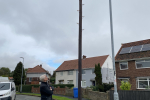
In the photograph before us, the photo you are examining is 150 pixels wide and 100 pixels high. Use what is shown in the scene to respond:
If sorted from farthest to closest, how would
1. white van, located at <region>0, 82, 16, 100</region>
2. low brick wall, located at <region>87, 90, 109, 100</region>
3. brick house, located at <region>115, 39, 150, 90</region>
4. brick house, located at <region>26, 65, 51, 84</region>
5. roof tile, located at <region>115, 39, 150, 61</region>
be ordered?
brick house, located at <region>26, 65, 51, 84</region>, roof tile, located at <region>115, 39, 150, 61</region>, brick house, located at <region>115, 39, 150, 90</region>, low brick wall, located at <region>87, 90, 109, 100</region>, white van, located at <region>0, 82, 16, 100</region>

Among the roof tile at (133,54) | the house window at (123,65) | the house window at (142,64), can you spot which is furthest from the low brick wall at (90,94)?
the house window at (142,64)

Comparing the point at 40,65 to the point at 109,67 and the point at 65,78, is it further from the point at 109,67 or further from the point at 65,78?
the point at 109,67

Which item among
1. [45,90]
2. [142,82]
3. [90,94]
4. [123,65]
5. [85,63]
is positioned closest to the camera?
[45,90]

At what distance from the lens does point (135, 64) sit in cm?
2292

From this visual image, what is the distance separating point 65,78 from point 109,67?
11.7 meters

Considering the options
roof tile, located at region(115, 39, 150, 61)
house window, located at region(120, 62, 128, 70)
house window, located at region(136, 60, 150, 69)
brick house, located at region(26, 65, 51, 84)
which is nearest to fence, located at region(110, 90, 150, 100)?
house window, located at region(136, 60, 150, 69)

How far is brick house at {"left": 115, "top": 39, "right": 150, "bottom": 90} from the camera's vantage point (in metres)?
21.8

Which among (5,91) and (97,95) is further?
(97,95)

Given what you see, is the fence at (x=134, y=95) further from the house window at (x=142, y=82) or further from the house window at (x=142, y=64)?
the house window at (x=142, y=64)

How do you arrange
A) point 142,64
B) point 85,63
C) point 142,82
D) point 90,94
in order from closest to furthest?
point 90,94, point 142,82, point 142,64, point 85,63

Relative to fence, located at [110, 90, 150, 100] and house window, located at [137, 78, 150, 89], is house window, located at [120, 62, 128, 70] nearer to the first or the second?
house window, located at [137, 78, 150, 89]

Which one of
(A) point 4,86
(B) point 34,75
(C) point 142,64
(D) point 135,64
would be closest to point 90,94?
(D) point 135,64

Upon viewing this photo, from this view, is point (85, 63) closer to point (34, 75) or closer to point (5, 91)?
point (34, 75)

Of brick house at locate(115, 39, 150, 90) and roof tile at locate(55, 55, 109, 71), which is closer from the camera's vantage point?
brick house at locate(115, 39, 150, 90)
